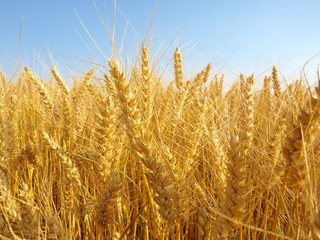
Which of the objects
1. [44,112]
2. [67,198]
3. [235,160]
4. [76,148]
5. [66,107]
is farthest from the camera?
[44,112]

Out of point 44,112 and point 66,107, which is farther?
point 44,112

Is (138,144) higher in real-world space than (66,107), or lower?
lower

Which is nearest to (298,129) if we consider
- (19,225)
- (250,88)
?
(250,88)

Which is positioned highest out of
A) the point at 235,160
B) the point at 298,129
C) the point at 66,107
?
the point at 66,107

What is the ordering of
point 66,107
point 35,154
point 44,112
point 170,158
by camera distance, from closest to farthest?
point 170,158
point 35,154
point 66,107
point 44,112

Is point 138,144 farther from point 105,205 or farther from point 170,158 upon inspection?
point 105,205

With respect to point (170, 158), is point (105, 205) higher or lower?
lower

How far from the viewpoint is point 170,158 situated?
1.20 m

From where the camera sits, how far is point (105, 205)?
124 cm

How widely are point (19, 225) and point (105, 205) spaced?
1.33 ft

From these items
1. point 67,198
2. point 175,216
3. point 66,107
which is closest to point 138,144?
point 175,216

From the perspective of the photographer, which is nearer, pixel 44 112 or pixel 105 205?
pixel 105 205

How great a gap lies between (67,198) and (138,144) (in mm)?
837

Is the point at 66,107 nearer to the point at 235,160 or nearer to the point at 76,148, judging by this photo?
the point at 76,148
